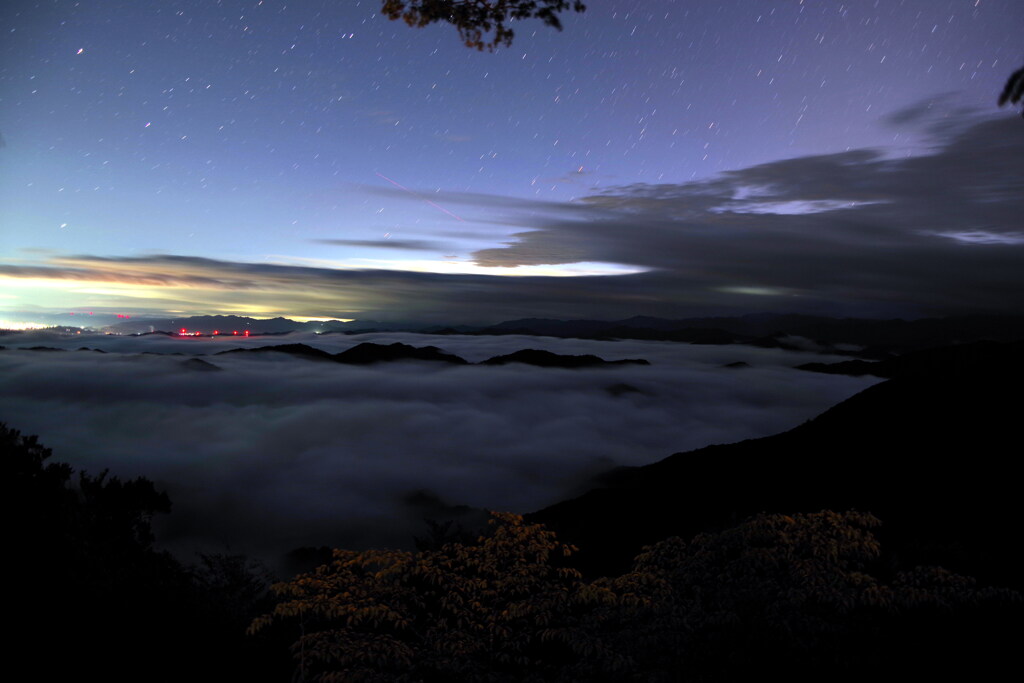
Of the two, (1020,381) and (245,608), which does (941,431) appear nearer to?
(1020,381)

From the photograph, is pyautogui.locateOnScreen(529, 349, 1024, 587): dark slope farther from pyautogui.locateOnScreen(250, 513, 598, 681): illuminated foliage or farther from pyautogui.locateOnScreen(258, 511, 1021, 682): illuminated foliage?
pyautogui.locateOnScreen(250, 513, 598, 681): illuminated foliage

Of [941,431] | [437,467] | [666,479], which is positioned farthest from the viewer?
[437,467]

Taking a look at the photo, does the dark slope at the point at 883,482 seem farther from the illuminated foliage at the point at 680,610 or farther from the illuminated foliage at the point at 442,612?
the illuminated foliage at the point at 442,612

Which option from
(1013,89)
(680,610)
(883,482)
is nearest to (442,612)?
(680,610)

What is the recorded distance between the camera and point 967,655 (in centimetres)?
1111

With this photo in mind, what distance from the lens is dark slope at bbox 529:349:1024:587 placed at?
93.7 ft

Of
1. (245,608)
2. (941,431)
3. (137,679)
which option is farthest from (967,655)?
(941,431)

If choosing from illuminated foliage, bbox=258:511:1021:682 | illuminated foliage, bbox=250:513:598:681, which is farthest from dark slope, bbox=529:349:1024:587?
illuminated foliage, bbox=250:513:598:681

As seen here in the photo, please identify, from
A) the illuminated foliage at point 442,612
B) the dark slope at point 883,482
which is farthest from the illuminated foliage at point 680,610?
the dark slope at point 883,482

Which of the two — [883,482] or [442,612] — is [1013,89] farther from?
[883,482]

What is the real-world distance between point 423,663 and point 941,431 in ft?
189

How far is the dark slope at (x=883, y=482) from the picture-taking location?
93.7 ft

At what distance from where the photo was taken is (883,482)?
4681 centimetres

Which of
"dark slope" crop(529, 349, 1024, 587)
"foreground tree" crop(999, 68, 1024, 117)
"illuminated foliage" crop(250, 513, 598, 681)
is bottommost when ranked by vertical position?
"dark slope" crop(529, 349, 1024, 587)
